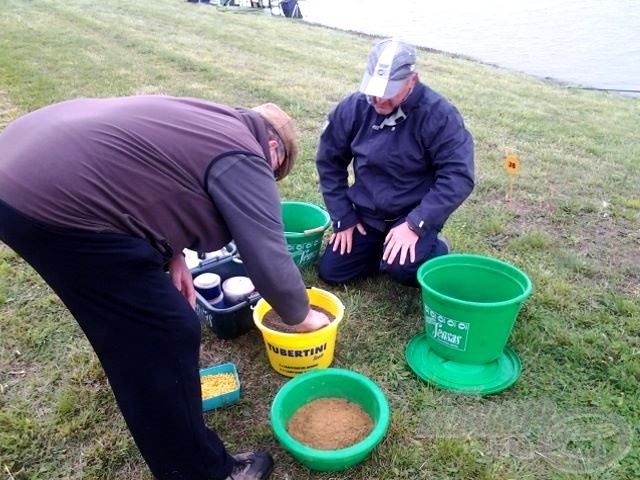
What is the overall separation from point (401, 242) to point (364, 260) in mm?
414

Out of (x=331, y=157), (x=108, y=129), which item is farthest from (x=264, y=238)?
(x=331, y=157)

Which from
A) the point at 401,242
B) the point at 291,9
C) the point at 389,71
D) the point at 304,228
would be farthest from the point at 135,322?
the point at 291,9

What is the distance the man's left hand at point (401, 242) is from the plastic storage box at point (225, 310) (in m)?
0.65

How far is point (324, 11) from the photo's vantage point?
1823 cm

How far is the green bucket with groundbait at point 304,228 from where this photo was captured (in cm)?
296

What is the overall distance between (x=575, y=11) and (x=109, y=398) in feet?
58.3

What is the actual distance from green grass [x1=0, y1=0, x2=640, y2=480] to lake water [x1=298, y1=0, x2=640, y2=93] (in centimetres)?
451

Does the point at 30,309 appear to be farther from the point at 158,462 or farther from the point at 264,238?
the point at 264,238

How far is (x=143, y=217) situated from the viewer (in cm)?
145

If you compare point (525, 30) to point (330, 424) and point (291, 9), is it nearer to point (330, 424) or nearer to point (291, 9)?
point (291, 9)

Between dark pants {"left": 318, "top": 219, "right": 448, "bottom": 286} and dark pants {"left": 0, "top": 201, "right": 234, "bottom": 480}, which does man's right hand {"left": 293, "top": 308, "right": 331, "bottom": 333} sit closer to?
dark pants {"left": 0, "top": 201, "right": 234, "bottom": 480}

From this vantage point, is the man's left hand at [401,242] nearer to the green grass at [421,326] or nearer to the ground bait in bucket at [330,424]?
the green grass at [421,326]

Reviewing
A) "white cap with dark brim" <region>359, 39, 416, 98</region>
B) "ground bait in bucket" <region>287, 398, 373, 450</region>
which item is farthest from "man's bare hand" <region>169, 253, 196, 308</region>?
"white cap with dark brim" <region>359, 39, 416, 98</region>

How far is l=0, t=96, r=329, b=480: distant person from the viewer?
136 centimetres
